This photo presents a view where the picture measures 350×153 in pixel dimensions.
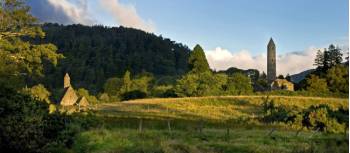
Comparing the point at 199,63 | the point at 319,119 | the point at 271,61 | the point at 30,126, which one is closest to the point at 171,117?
the point at 319,119

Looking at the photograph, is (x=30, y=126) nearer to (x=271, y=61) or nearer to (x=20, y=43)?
(x=20, y=43)

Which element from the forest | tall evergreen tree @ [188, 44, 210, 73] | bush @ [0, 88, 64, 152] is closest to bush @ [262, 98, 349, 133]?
Answer: the forest

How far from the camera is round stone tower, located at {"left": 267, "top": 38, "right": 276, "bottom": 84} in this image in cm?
10933

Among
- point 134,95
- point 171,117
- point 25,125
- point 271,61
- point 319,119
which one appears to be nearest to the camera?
point 25,125

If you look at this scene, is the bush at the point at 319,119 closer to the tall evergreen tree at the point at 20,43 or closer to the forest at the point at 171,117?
the forest at the point at 171,117

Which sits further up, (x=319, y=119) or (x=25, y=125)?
(x=25, y=125)

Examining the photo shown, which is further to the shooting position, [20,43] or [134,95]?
[134,95]

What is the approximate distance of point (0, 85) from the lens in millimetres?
21891

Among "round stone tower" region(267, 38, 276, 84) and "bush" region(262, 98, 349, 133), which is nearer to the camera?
"bush" region(262, 98, 349, 133)

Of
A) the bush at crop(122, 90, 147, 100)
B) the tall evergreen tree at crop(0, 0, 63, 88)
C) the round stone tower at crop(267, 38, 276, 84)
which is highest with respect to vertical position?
the round stone tower at crop(267, 38, 276, 84)

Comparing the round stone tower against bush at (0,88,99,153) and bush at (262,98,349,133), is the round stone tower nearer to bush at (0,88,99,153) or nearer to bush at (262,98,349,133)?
bush at (262,98,349,133)

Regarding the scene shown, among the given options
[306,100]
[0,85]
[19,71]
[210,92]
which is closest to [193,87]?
[210,92]

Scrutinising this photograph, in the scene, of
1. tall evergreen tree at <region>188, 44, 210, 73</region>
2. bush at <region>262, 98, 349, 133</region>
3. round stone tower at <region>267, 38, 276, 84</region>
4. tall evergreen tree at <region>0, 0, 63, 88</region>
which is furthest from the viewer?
round stone tower at <region>267, 38, 276, 84</region>

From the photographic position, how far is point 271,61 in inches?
4486
